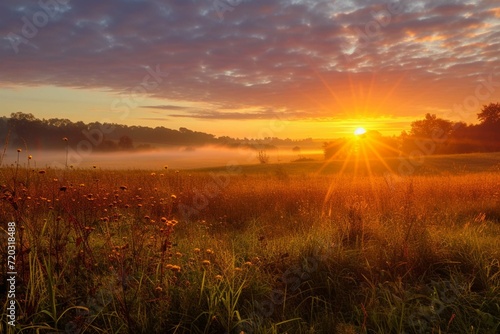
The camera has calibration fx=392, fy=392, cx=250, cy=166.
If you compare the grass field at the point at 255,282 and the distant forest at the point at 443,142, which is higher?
the distant forest at the point at 443,142

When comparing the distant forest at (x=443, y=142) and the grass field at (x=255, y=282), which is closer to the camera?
the grass field at (x=255, y=282)

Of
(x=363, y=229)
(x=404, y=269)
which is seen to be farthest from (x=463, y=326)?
(x=363, y=229)

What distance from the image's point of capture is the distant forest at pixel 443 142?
52.3 m

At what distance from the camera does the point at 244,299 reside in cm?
387

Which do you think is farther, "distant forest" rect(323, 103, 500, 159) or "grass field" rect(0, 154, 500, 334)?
"distant forest" rect(323, 103, 500, 159)

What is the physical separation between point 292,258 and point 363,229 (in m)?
1.44

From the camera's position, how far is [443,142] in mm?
56031

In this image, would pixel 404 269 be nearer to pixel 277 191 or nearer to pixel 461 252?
pixel 461 252

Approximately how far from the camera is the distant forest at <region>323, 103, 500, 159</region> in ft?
172

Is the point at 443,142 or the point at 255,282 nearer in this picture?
the point at 255,282

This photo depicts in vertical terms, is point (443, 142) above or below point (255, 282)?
above

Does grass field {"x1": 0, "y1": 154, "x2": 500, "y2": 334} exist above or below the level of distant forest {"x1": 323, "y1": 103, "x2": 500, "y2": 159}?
below

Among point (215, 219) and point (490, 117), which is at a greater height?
point (490, 117)

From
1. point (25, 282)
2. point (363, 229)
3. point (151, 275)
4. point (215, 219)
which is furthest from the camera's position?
point (215, 219)
